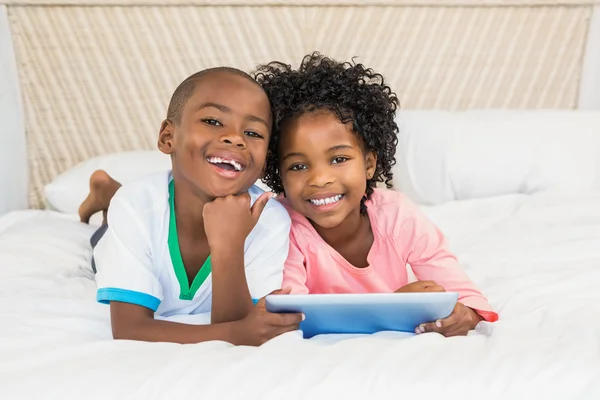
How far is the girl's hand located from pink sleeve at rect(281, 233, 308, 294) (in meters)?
0.25

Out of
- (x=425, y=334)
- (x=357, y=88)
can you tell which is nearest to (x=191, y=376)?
(x=425, y=334)

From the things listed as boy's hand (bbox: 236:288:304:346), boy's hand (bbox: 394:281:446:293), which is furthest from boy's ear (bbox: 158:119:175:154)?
boy's hand (bbox: 394:281:446:293)

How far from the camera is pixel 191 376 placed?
839 millimetres

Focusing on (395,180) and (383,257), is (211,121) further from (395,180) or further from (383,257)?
(395,180)

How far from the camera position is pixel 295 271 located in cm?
125

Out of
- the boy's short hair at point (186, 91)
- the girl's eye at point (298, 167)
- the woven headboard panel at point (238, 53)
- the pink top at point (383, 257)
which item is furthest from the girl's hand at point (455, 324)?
the woven headboard panel at point (238, 53)

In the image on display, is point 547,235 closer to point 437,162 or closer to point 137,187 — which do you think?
point 437,162

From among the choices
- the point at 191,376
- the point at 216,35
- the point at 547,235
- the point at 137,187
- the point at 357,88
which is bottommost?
the point at 191,376

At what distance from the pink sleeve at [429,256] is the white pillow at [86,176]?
3.01 feet

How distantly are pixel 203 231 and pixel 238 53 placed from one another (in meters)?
1.27

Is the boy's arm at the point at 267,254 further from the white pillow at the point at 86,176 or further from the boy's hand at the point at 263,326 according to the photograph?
the white pillow at the point at 86,176

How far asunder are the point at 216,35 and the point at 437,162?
0.87 metres

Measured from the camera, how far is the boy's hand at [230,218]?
3.61ft

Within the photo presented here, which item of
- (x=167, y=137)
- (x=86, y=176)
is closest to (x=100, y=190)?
(x=86, y=176)
